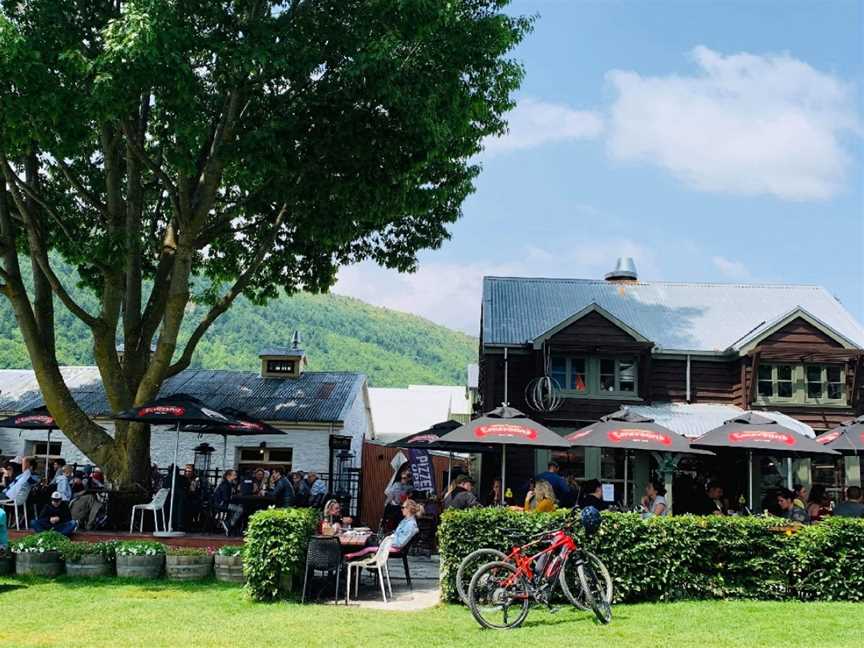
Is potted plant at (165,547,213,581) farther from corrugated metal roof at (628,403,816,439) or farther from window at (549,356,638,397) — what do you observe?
window at (549,356,638,397)

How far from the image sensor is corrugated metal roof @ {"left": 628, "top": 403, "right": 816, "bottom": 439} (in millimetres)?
20938

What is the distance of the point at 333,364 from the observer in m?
94.3

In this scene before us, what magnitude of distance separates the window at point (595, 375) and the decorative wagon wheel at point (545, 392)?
312mm

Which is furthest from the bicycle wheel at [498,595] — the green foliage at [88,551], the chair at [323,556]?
the green foliage at [88,551]

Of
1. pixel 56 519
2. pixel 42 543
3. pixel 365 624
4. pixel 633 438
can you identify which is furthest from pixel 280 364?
pixel 365 624

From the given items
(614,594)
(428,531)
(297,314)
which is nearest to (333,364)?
(297,314)

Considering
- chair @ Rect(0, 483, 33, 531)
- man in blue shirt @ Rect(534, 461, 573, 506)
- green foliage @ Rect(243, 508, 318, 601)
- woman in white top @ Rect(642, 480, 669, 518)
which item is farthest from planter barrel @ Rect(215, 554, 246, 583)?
woman in white top @ Rect(642, 480, 669, 518)

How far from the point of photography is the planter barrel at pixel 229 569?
508 inches

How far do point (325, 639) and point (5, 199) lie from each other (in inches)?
515

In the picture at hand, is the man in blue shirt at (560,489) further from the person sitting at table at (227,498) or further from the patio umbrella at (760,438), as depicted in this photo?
the person sitting at table at (227,498)

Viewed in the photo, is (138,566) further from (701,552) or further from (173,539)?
(701,552)

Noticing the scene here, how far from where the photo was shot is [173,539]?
48.4 ft

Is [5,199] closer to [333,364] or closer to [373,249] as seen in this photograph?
[373,249]

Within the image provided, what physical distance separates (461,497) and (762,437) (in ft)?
17.4
